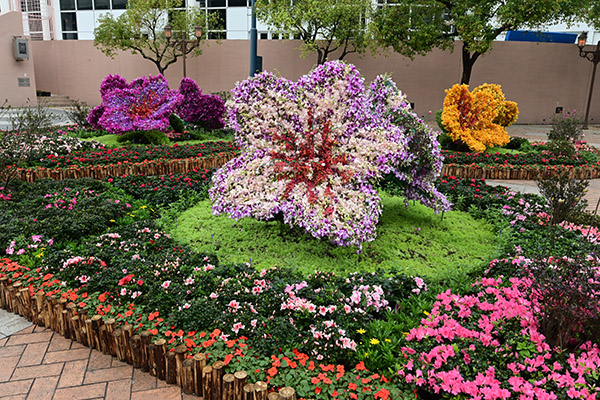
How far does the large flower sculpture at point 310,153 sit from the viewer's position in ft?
12.7

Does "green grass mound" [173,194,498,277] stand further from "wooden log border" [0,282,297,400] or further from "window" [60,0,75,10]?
"window" [60,0,75,10]

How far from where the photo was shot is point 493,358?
9.11 ft

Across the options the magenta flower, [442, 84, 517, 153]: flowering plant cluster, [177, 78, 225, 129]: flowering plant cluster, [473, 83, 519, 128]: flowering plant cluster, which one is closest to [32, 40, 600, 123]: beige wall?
[473, 83, 519, 128]: flowering plant cluster

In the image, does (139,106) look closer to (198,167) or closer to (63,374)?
(198,167)

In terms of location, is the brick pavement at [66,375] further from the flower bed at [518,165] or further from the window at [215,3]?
the window at [215,3]

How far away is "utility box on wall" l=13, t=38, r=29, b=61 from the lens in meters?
22.0

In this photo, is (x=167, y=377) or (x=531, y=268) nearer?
(x=167, y=377)

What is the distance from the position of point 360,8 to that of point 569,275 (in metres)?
17.2

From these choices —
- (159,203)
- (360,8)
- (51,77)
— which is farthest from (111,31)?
(159,203)

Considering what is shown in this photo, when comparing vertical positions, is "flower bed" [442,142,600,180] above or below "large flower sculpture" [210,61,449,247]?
below

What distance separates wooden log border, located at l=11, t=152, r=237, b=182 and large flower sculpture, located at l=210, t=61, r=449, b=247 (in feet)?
14.8

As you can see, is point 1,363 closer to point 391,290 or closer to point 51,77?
point 391,290

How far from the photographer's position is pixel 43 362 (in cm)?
306

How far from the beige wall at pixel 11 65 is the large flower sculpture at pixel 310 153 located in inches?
884
